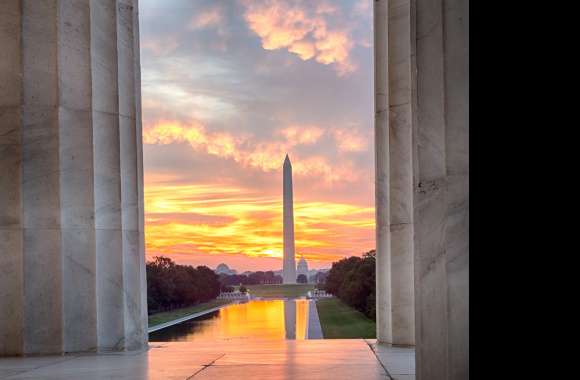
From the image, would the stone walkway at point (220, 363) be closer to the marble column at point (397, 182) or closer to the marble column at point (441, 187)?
the marble column at point (397, 182)

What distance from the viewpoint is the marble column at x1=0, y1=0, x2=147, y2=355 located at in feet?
112

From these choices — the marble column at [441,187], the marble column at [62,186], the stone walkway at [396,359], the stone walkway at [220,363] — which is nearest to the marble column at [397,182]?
the stone walkway at [396,359]

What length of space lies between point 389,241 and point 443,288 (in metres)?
16.9

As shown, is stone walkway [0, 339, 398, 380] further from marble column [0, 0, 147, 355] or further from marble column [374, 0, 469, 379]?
marble column [374, 0, 469, 379]

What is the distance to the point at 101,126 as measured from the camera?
3606 cm

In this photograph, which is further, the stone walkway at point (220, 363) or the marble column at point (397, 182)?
the marble column at point (397, 182)

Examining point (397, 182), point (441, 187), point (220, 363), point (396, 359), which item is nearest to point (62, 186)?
point (220, 363)

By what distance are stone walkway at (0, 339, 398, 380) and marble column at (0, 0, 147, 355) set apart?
1.90m

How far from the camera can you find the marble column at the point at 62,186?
3422 cm

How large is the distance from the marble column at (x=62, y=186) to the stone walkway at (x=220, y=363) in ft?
6.24

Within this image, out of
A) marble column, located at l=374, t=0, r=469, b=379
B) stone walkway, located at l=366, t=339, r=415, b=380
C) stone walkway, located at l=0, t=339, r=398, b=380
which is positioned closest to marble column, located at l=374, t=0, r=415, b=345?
stone walkway, located at l=366, t=339, r=415, b=380
